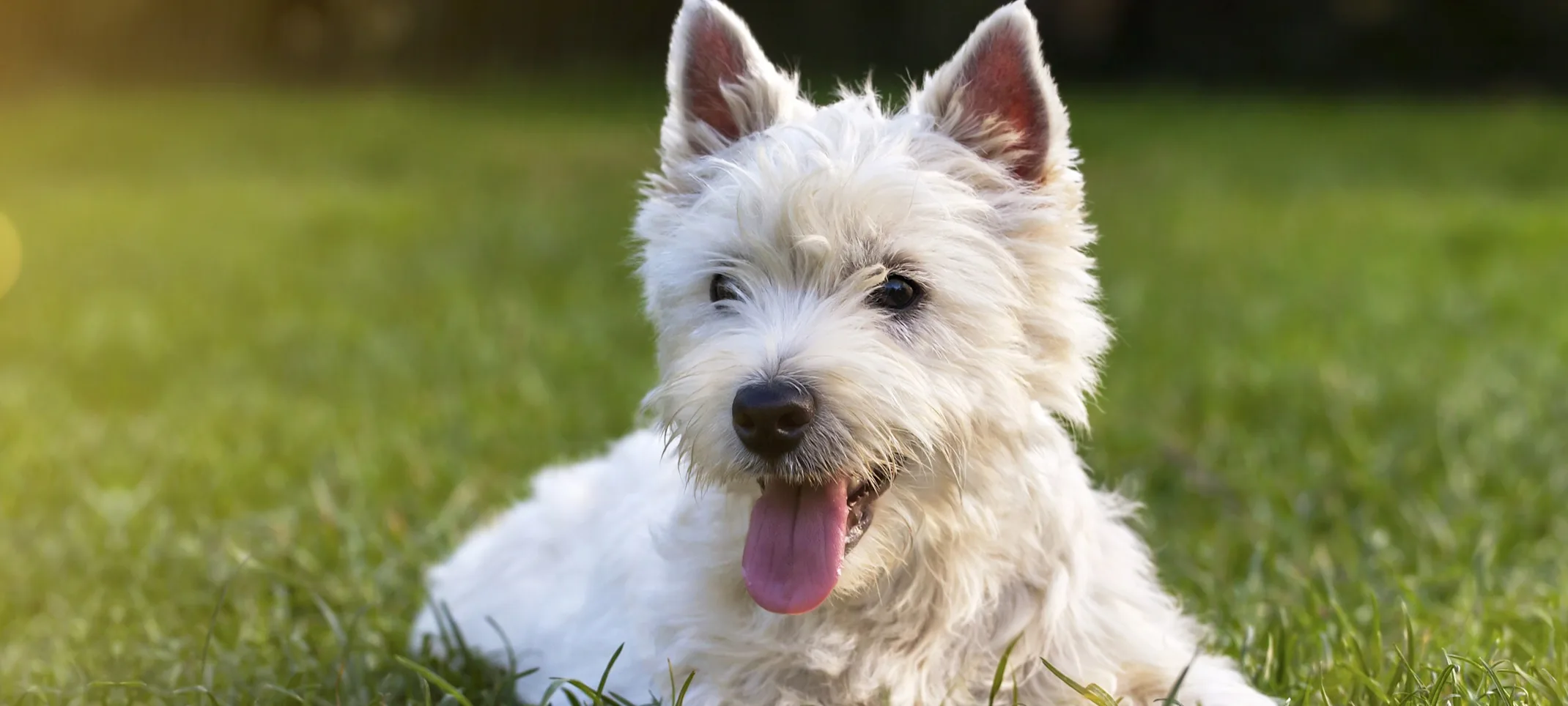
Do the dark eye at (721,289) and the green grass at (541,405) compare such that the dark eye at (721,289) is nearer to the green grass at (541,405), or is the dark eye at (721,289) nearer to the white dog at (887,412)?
the white dog at (887,412)

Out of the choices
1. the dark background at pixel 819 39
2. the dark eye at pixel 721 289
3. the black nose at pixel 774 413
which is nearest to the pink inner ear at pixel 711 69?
the dark eye at pixel 721 289

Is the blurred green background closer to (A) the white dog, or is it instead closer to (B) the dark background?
(A) the white dog

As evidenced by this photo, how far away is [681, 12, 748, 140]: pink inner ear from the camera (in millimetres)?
3936

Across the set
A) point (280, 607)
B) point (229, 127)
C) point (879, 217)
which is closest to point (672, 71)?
point (879, 217)

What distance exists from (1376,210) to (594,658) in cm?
1261

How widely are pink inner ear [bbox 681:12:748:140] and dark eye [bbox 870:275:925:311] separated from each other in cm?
75

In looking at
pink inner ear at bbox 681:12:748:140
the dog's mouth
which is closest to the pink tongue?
the dog's mouth

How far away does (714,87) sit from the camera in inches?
159

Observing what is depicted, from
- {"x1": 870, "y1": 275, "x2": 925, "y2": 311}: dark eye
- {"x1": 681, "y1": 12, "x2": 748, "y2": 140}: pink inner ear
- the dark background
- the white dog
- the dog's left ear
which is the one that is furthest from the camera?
the dark background

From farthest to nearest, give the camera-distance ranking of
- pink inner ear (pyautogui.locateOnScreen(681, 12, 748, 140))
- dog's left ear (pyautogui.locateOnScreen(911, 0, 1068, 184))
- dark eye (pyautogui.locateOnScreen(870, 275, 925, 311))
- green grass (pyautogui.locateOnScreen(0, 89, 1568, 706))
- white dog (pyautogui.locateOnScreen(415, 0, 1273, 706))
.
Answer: green grass (pyautogui.locateOnScreen(0, 89, 1568, 706)) → pink inner ear (pyautogui.locateOnScreen(681, 12, 748, 140)) → dog's left ear (pyautogui.locateOnScreen(911, 0, 1068, 184)) → dark eye (pyautogui.locateOnScreen(870, 275, 925, 311)) → white dog (pyautogui.locateOnScreen(415, 0, 1273, 706))

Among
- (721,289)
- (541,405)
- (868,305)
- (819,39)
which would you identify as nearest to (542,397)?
(541,405)

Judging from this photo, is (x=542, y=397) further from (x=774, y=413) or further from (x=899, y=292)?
(x=774, y=413)

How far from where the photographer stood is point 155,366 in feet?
31.1

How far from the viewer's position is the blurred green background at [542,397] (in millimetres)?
4680
